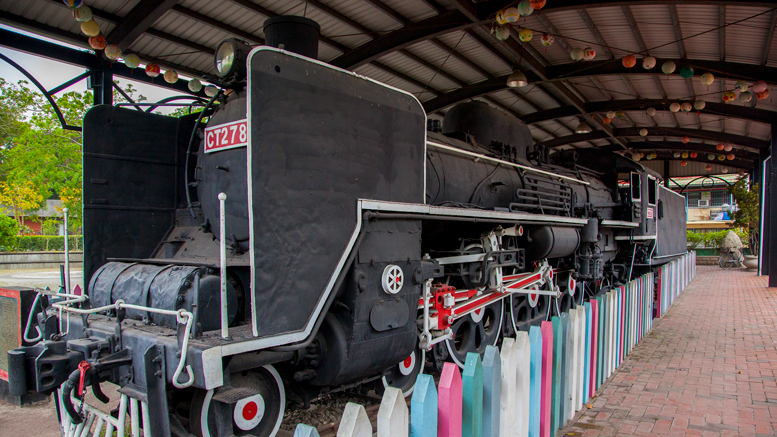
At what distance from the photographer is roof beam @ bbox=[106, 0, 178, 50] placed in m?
8.00

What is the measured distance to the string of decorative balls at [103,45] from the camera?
23.3 feet

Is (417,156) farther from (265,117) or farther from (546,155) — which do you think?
(546,155)

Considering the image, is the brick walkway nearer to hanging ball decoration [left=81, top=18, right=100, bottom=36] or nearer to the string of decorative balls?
the string of decorative balls

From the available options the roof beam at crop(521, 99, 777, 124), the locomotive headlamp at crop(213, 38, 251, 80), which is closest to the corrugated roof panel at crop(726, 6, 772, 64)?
the roof beam at crop(521, 99, 777, 124)

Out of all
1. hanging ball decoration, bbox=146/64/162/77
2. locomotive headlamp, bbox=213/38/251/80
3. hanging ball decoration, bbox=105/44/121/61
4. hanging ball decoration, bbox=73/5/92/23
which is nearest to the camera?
locomotive headlamp, bbox=213/38/251/80

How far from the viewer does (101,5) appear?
8.30m

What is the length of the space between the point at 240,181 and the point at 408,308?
56.5 inches

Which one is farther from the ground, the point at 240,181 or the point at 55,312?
the point at 240,181

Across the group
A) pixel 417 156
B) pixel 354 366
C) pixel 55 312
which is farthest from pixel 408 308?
pixel 55 312

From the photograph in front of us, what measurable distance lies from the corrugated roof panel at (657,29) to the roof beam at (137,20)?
339 inches

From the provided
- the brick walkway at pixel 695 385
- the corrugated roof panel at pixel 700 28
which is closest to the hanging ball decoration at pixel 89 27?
the brick walkway at pixel 695 385

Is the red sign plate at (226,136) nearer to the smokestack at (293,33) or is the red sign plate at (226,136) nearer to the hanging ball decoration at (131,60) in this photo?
the smokestack at (293,33)

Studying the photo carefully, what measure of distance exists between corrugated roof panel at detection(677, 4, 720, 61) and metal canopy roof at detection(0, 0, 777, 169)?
2 cm

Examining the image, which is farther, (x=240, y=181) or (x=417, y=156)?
(x=417, y=156)
